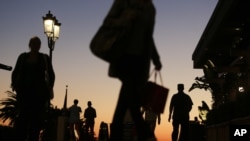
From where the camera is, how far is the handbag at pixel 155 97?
5.81 meters

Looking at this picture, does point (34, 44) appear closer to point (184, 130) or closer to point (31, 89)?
point (31, 89)

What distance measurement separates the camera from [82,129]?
80.7 ft

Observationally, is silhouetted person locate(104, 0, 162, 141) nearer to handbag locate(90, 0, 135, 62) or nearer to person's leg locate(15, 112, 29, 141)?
handbag locate(90, 0, 135, 62)

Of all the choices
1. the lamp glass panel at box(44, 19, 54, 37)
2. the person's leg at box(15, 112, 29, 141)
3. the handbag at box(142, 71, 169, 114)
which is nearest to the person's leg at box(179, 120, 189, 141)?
the lamp glass panel at box(44, 19, 54, 37)

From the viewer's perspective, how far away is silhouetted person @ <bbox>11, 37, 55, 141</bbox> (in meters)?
6.61

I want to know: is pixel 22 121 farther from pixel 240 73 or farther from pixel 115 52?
pixel 240 73

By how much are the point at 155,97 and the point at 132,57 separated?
791mm

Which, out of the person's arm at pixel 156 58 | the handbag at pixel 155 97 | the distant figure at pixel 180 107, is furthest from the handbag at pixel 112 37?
the distant figure at pixel 180 107

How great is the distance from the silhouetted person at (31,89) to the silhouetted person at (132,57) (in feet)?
5.37

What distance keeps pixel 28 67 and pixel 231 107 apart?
7.59 m

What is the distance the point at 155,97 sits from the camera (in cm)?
587

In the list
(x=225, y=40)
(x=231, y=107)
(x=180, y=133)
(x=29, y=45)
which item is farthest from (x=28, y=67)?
(x=225, y=40)

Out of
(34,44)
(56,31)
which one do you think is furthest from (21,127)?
(56,31)

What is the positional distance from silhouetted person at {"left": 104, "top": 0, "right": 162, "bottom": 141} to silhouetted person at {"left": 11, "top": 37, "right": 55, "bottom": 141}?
1637 mm
